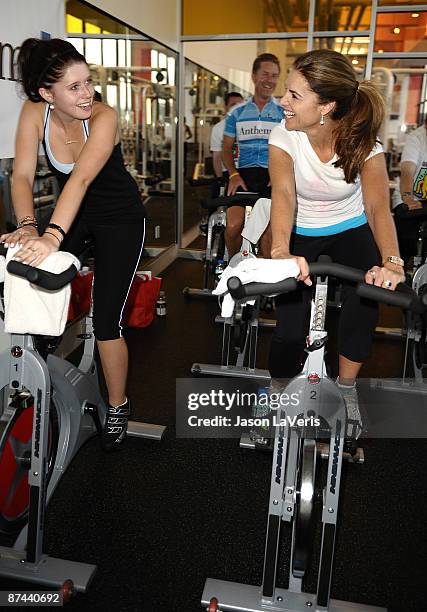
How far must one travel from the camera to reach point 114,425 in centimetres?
252

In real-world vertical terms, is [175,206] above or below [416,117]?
below

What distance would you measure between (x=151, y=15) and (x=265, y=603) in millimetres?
4933

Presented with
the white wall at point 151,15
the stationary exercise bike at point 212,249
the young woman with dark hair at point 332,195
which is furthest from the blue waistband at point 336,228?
the white wall at point 151,15

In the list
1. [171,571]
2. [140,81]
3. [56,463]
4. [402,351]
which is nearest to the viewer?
[171,571]

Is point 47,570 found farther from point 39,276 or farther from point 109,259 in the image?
point 109,259

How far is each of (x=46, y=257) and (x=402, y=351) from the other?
308 centimetres

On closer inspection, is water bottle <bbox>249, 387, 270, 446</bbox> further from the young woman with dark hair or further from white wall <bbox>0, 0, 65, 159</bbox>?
white wall <bbox>0, 0, 65, 159</bbox>

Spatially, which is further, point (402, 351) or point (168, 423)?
point (402, 351)

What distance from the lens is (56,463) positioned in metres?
2.11

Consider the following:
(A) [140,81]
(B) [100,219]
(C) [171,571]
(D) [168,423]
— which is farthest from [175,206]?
(C) [171,571]

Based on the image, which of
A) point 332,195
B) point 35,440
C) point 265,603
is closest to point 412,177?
point 332,195

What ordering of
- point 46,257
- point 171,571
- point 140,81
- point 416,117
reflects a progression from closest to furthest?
point 46,257
point 171,571
point 140,81
point 416,117

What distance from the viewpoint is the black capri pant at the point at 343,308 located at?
208 centimetres

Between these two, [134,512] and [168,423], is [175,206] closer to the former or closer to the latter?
[168,423]
